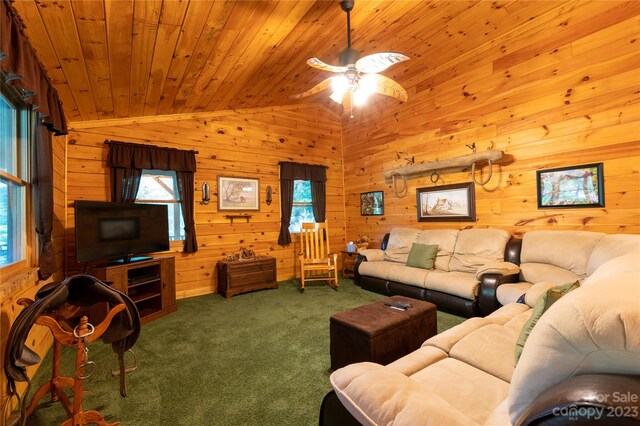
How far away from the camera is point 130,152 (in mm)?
3717

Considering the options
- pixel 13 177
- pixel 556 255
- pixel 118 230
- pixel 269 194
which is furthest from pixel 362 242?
pixel 13 177

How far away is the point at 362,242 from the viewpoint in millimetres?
5320

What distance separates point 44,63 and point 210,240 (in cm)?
284

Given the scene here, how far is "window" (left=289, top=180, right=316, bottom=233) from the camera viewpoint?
536 cm

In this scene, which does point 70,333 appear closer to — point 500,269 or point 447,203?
point 500,269

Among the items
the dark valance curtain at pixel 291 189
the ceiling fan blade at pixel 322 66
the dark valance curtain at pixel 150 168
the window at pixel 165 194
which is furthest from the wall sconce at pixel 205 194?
the ceiling fan blade at pixel 322 66

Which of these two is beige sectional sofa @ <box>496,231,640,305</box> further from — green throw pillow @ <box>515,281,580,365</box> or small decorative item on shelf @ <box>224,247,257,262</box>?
small decorative item on shelf @ <box>224,247,257,262</box>

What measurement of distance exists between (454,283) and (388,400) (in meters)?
2.59

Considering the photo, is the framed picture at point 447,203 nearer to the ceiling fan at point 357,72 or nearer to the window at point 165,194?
the ceiling fan at point 357,72

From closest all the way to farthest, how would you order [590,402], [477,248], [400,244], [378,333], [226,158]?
[590,402]
[378,333]
[477,248]
[400,244]
[226,158]

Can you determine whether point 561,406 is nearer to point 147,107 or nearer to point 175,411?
point 175,411

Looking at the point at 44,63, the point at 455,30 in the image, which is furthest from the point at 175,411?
the point at 455,30

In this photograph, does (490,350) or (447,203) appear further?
(447,203)

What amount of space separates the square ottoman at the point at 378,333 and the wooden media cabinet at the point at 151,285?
7.72 ft
